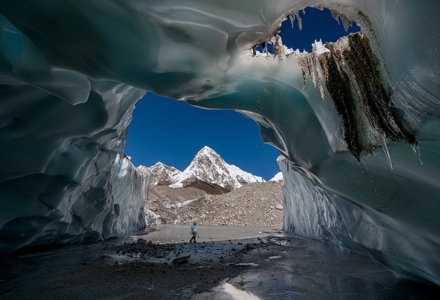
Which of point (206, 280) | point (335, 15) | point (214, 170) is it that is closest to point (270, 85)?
point (335, 15)

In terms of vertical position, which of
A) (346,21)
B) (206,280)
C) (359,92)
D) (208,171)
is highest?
(208,171)

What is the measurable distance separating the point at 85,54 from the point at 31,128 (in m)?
1.98

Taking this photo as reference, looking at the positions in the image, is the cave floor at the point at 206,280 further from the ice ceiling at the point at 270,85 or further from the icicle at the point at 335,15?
the icicle at the point at 335,15

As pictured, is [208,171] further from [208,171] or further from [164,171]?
[164,171]

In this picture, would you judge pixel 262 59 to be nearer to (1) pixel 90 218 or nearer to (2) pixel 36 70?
(2) pixel 36 70

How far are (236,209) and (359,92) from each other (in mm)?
24597

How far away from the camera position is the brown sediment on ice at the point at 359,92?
2154 mm

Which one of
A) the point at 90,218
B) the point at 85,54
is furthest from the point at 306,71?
the point at 90,218

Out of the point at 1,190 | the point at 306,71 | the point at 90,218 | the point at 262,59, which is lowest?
the point at 90,218

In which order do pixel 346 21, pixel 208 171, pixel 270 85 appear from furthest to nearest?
pixel 208 171, pixel 270 85, pixel 346 21

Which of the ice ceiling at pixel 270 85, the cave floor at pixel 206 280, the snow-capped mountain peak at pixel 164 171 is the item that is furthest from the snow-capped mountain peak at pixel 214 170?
the ice ceiling at pixel 270 85

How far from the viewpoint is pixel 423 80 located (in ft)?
5.70

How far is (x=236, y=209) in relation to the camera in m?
26.0

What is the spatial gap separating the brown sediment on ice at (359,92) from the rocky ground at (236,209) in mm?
20914
